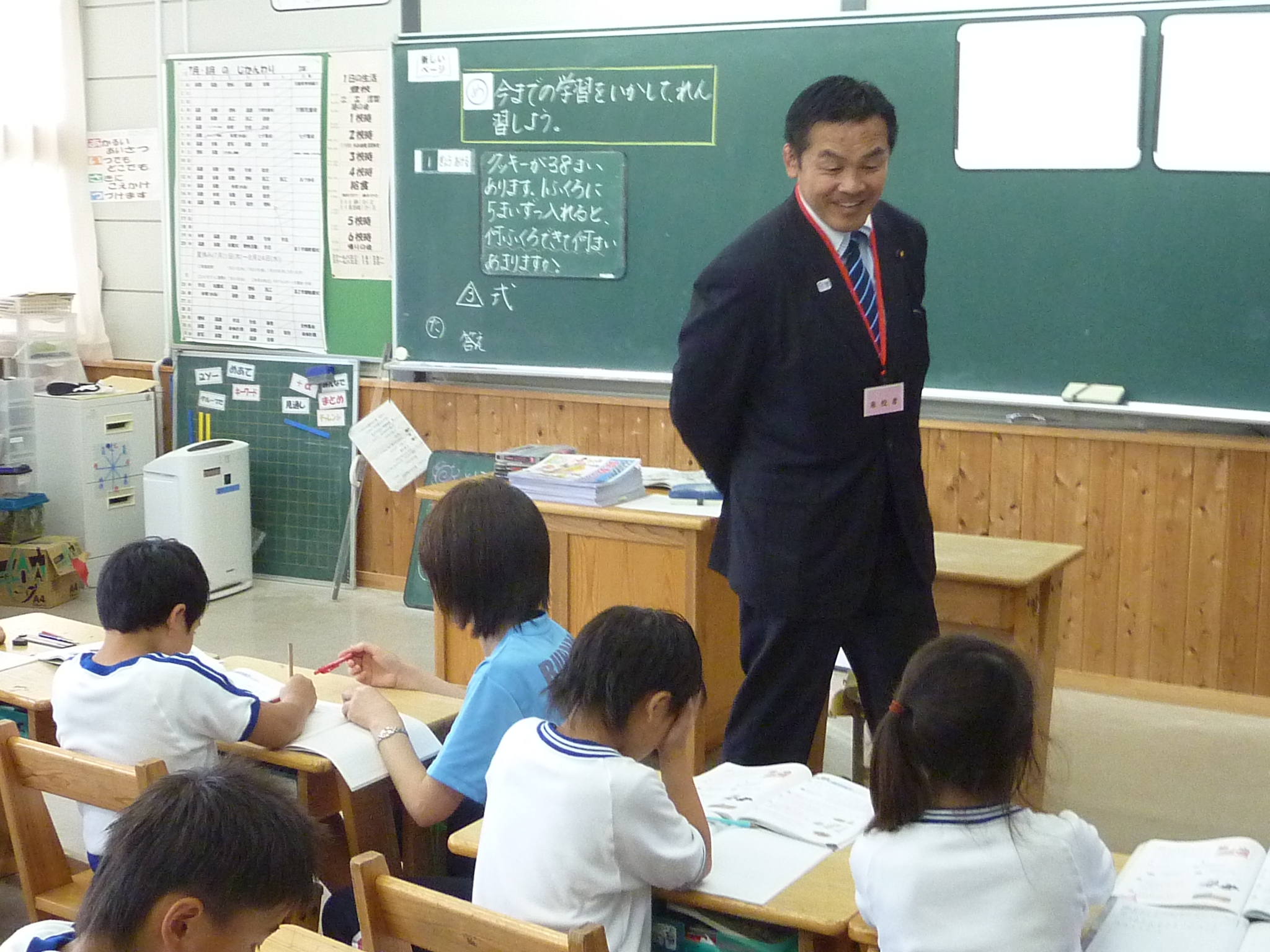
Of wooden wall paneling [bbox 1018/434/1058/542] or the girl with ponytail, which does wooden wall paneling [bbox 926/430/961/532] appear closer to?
wooden wall paneling [bbox 1018/434/1058/542]

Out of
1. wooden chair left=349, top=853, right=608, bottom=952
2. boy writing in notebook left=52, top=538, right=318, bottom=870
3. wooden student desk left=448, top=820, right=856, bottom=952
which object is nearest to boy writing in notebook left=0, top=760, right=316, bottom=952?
wooden chair left=349, top=853, right=608, bottom=952

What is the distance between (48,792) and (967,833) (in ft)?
4.11

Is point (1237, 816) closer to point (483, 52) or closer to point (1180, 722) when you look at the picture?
point (1180, 722)

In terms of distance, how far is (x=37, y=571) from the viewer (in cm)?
550

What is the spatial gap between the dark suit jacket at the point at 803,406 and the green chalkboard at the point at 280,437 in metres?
3.31

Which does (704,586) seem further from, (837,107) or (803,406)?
(837,107)

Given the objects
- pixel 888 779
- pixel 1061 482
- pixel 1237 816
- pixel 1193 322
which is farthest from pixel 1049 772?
pixel 888 779

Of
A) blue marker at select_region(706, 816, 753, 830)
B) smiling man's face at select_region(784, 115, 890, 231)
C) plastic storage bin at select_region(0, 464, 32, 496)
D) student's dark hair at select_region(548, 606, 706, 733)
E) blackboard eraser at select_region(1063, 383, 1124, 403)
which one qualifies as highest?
smiling man's face at select_region(784, 115, 890, 231)

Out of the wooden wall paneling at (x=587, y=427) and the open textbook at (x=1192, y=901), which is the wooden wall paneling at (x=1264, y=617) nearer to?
the wooden wall paneling at (x=587, y=427)

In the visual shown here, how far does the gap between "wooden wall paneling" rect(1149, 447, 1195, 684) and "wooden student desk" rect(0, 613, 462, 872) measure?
8.42ft

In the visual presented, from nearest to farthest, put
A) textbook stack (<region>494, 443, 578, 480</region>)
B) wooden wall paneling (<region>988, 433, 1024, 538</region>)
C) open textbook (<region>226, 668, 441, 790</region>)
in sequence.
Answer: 1. open textbook (<region>226, 668, 441, 790</region>)
2. textbook stack (<region>494, 443, 578, 480</region>)
3. wooden wall paneling (<region>988, 433, 1024, 538</region>)

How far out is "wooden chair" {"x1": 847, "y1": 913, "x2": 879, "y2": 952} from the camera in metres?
1.52

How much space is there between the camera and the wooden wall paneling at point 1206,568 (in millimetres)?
4137

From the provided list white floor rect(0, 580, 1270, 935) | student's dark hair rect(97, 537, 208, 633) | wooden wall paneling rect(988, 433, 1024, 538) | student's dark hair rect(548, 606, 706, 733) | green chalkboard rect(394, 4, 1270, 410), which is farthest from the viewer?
wooden wall paneling rect(988, 433, 1024, 538)
